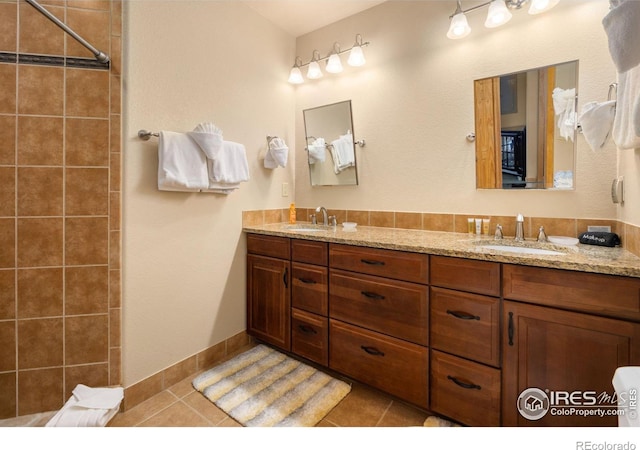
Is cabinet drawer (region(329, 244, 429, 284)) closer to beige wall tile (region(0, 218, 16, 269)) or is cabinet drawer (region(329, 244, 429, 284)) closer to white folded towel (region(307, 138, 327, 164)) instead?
white folded towel (region(307, 138, 327, 164))

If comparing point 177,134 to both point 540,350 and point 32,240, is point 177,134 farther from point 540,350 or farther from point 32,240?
point 540,350

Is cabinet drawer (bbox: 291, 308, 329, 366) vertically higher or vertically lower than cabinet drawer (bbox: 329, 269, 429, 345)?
lower

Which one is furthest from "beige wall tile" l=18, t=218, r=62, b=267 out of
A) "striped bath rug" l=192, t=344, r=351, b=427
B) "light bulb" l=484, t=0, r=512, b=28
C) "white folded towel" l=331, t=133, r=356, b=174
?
"light bulb" l=484, t=0, r=512, b=28

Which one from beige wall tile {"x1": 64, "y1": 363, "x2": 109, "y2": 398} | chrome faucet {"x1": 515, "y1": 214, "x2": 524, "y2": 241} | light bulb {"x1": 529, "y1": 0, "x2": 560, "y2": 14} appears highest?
light bulb {"x1": 529, "y1": 0, "x2": 560, "y2": 14}

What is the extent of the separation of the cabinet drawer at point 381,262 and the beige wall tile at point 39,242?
141 cm

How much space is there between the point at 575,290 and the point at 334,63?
202 centimetres

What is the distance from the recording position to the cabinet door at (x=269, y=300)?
6.18ft

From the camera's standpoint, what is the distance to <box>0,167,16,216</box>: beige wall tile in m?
1.37

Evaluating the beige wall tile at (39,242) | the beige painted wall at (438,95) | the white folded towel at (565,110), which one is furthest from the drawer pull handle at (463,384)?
the beige wall tile at (39,242)

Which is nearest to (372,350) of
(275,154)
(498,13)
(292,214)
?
(292,214)

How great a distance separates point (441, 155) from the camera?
6.08ft

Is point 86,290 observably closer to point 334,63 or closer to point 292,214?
point 292,214

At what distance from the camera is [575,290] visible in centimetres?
105

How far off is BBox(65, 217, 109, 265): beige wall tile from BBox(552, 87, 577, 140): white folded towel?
8.10ft
